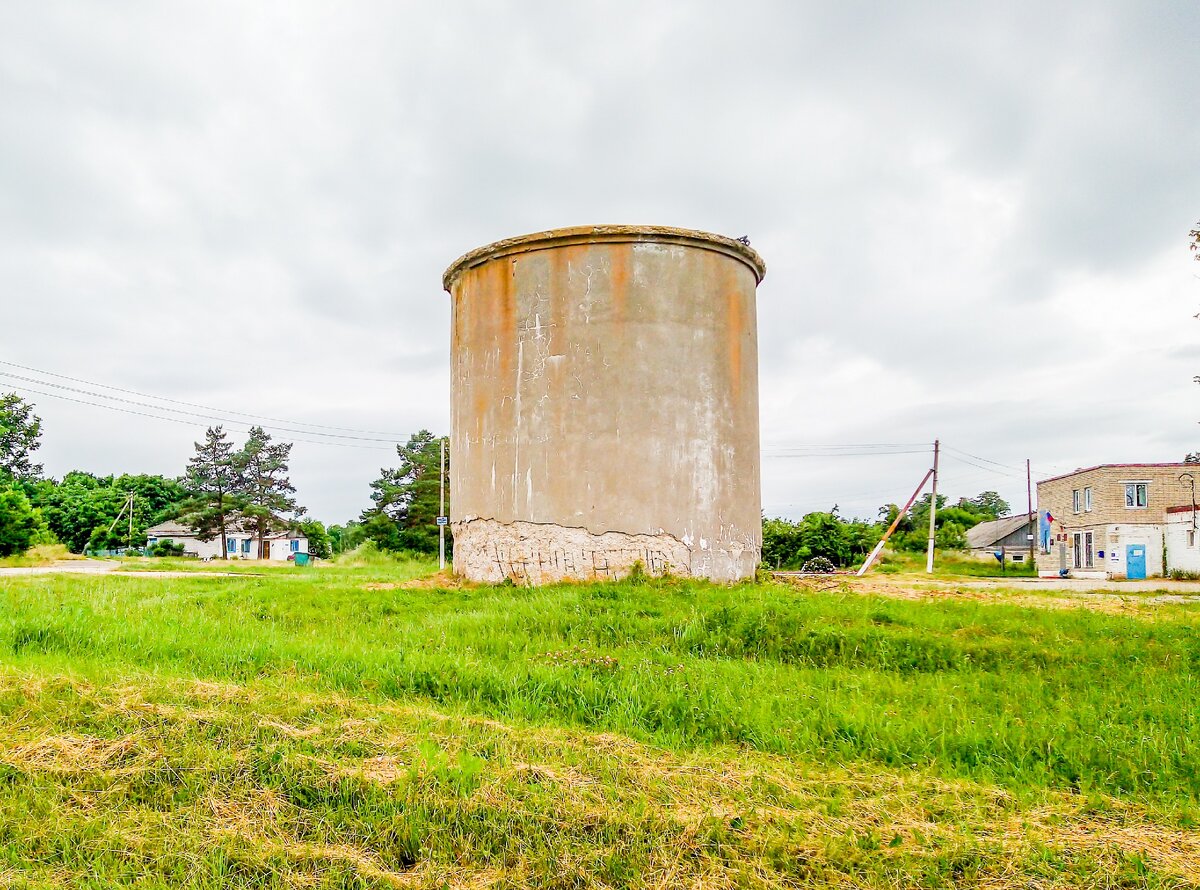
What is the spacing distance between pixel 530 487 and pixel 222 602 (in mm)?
4334

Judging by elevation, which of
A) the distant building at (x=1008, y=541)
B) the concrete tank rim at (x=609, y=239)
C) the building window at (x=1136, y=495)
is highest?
the concrete tank rim at (x=609, y=239)

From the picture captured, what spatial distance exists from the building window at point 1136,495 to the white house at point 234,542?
48831 millimetres

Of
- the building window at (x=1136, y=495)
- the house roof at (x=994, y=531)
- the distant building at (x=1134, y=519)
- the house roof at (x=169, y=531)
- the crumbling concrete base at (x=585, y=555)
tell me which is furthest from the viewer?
the house roof at (x=169, y=531)

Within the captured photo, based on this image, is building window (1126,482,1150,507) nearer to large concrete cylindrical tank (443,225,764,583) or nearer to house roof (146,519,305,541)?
large concrete cylindrical tank (443,225,764,583)

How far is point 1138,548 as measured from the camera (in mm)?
33562

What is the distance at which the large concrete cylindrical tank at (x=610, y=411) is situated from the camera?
1114 centimetres

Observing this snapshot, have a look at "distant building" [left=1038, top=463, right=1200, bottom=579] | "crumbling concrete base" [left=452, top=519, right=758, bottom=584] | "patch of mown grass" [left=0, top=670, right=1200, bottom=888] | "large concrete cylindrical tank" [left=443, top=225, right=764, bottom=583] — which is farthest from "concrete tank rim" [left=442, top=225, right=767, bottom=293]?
"distant building" [left=1038, top=463, right=1200, bottom=579]

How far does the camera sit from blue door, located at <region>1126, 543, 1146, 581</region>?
33375 mm

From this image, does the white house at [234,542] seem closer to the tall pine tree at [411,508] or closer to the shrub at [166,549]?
the shrub at [166,549]

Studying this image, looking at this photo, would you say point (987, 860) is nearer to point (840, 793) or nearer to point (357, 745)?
point (840, 793)

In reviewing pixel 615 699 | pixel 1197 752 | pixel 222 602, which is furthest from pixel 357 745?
pixel 222 602

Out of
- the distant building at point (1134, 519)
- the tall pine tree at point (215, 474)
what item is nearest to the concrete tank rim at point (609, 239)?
the distant building at point (1134, 519)

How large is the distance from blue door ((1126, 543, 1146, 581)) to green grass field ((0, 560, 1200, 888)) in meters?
31.2

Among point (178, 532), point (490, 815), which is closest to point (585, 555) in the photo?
point (490, 815)
